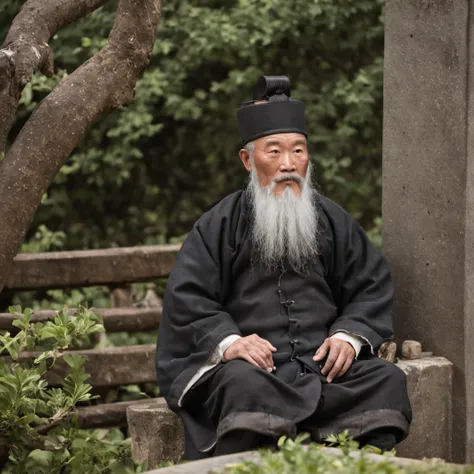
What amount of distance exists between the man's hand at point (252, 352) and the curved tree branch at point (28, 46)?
1.32m

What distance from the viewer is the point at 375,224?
9.00m

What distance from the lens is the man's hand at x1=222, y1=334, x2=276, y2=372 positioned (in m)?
4.19

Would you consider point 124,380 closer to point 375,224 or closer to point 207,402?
point 207,402

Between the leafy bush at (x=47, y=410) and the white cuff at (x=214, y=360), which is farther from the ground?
the white cuff at (x=214, y=360)

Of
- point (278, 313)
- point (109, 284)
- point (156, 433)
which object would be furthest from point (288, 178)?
point (109, 284)

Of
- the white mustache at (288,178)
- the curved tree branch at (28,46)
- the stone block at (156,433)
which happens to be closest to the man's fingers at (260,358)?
the stone block at (156,433)

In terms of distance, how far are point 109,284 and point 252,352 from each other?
270cm

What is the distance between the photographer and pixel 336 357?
14.1 feet

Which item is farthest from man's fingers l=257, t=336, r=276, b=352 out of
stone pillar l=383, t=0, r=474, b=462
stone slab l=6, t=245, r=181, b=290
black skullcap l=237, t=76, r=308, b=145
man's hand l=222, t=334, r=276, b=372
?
stone slab l=6, t=245, r=181, b=290

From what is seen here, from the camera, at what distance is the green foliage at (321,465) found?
9.97 ft

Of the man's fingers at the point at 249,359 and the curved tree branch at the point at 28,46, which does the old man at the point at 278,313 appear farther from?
the curved tree branch at the point at 28,46

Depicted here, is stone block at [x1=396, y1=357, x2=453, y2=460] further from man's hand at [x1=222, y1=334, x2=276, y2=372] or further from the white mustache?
the white mustache

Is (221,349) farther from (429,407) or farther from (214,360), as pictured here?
(429,407)

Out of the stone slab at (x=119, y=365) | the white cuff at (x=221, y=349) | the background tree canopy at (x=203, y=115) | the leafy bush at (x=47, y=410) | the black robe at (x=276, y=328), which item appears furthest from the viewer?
the background tree canopy at (x=203, y=115)
